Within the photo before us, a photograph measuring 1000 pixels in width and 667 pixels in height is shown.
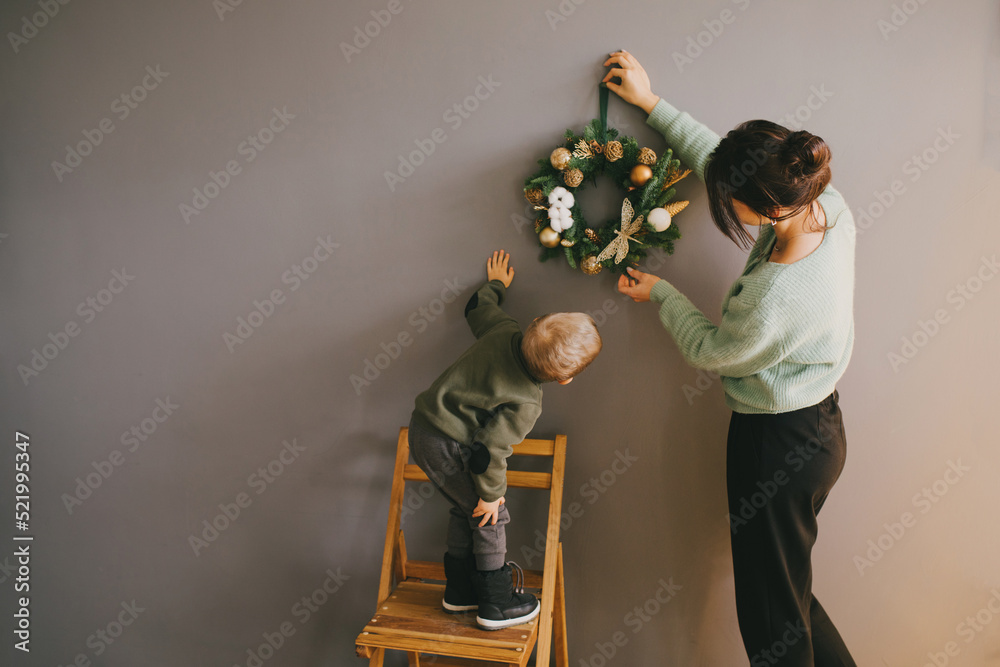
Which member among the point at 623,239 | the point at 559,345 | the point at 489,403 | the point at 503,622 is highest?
the point at 623,239

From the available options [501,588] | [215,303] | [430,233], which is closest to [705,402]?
[501,588]

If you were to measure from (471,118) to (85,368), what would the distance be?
154 cm

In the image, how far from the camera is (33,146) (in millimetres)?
1961

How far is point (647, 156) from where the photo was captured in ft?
5.26

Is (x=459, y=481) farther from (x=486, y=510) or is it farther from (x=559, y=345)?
(x=559, y=345)

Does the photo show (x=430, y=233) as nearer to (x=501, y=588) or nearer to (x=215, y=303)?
(x=215, y=303)

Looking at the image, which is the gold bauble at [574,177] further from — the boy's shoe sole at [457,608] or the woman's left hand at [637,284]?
the boy's shoe sole at [457,608]

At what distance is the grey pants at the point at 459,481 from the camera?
1.61 meters

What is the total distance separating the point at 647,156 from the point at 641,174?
0.17 feet

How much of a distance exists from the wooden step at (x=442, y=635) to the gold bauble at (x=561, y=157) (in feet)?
4.09

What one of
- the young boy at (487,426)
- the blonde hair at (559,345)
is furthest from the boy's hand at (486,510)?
the blonde hair at (559,345)

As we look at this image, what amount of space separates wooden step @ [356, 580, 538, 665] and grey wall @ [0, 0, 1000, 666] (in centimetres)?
32

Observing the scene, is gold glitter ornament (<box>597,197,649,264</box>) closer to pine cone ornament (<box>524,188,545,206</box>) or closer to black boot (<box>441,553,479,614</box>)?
pine cone ornament (<box>524,188,545,206</box>)

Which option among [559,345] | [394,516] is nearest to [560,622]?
[394,516]
